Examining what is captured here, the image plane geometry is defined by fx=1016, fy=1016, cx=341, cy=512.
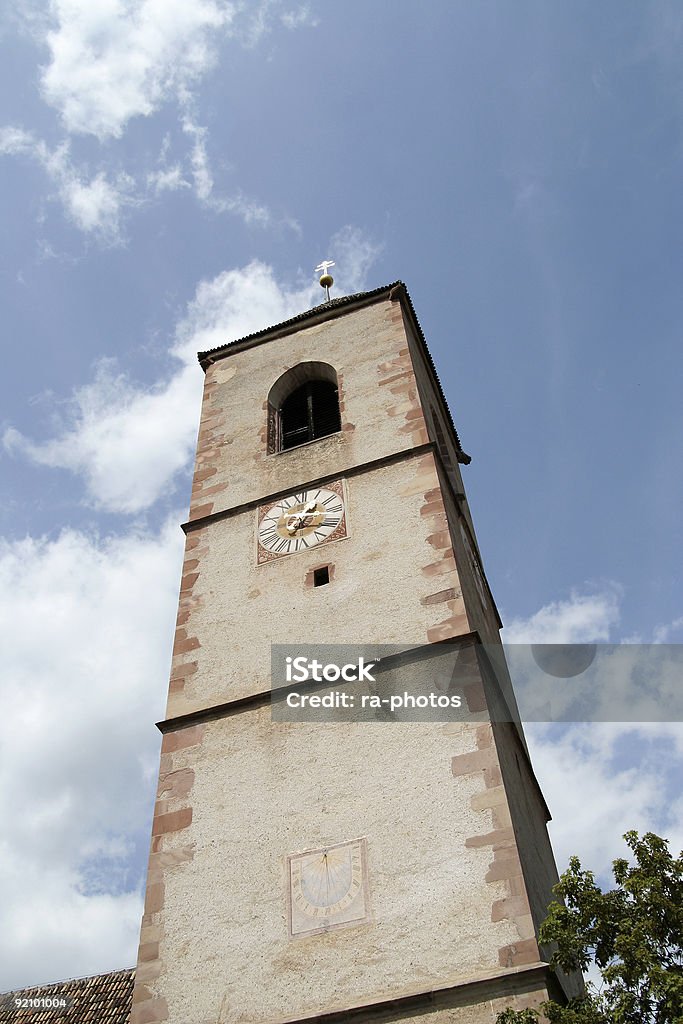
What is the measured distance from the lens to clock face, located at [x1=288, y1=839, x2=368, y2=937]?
7.46m

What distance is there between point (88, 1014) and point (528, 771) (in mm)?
5191

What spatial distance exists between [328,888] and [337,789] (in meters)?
0.85

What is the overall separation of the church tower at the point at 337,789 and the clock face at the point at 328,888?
1cm

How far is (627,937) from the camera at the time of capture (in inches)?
240

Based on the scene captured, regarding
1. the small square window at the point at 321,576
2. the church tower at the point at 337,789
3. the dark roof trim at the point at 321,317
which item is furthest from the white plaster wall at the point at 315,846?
the dark roof trim at the point at 321,317

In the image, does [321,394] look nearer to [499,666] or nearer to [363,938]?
[499,666]

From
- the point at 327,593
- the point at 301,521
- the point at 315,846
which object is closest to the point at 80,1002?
the point at 315,846

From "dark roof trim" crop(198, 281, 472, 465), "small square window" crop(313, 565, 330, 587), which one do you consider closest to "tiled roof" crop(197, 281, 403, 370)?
"dark roof trim" crop(198, 281, 472, 465)

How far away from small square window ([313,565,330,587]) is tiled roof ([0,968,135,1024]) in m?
4.56

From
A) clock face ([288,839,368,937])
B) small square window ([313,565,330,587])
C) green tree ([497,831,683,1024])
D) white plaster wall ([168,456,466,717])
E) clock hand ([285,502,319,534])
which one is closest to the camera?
green tree ([497,831,683,1024])

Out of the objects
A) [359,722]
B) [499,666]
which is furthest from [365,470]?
[359,722]

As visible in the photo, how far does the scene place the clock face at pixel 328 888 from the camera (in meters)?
7.46

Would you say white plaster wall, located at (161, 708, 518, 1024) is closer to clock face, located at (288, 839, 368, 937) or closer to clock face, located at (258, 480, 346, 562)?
clock face, located at (288, 839, 368, 937)

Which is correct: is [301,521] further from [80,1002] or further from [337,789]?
[80,1002]
